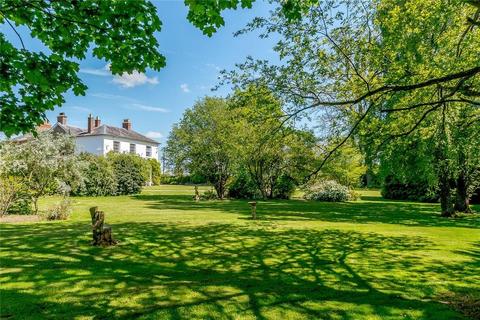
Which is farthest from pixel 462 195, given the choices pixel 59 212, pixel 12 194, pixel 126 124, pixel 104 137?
pixel 126 124

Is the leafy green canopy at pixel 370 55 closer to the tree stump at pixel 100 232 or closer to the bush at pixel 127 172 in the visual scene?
the tree stump at pixel 100 232

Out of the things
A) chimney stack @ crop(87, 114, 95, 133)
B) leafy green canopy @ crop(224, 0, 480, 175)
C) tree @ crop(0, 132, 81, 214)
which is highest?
chimney stack @ crop(87, 114, 95, 133)

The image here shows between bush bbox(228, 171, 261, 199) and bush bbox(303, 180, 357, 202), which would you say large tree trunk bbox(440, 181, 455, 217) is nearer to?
bush bbox(303, 180, 357, 202)

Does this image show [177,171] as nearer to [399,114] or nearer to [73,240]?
[73,240]

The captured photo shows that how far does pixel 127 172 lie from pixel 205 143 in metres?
9.50

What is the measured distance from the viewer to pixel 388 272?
8531 millimetres

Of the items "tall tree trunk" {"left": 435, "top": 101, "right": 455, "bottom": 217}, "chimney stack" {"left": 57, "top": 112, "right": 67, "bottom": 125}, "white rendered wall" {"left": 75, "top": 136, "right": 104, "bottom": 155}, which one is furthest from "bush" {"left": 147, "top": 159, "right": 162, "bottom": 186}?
"tall tree trunk" {"left": 435, "top": 101, "right": 455, "bottom": 217}

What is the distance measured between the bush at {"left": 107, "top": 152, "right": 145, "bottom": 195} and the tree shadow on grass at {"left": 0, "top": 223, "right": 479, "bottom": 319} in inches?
931

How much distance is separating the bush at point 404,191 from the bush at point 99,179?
2789 cm

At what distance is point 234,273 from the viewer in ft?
27.0

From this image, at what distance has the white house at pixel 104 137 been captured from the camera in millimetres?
51531

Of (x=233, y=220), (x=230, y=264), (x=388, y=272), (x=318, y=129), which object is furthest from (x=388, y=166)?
(x=230, y=264)

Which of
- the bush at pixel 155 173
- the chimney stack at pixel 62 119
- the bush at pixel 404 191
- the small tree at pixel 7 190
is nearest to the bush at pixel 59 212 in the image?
the small tree at pixel 7 190

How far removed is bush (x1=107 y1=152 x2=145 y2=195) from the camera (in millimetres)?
36094
